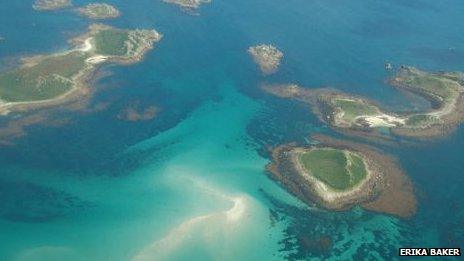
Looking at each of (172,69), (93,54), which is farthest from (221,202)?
(93,54)

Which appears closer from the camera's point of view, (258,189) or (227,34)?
(258,189)

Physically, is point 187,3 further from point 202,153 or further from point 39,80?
point 202,153

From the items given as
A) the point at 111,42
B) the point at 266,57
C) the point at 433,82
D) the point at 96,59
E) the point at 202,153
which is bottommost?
the point at 202,153

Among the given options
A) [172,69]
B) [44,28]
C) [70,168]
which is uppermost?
[44,28]

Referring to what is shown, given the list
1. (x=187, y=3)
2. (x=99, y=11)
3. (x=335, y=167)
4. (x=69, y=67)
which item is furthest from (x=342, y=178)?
(x=99, y=11)

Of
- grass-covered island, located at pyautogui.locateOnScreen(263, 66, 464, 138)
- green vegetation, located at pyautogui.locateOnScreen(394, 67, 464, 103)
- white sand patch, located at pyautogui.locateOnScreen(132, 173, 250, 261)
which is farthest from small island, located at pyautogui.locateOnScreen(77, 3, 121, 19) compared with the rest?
green vegetation, located at pyautogui.locateOnScreen(394, 67, 464, 103)

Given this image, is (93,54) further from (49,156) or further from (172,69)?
(49,156)
